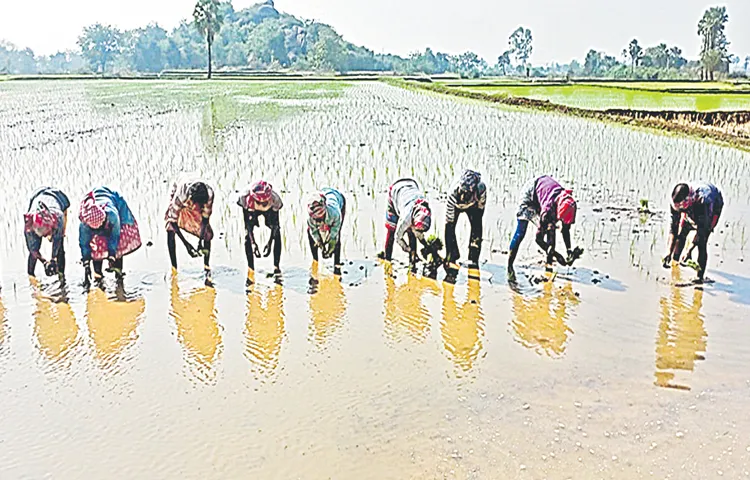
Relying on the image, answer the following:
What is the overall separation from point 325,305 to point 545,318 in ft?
5.78

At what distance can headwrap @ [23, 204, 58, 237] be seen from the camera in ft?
19.7

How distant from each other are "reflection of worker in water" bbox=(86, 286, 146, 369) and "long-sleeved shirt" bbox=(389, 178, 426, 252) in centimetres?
227

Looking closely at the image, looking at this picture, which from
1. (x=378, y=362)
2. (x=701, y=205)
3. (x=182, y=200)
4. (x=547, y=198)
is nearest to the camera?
(x=378, y=362)

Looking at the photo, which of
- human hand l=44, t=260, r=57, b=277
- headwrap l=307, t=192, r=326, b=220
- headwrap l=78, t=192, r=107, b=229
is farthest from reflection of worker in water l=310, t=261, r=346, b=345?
human hand l=44, t=260, r=57, b=277

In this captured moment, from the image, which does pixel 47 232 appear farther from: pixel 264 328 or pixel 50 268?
pixel 264 328

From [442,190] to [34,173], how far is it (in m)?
6.20

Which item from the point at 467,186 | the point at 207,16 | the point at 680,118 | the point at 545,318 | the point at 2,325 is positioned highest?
the point at 207,16

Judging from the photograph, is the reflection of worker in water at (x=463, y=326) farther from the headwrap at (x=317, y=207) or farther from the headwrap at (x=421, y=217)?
the headwrap at (x=317, y=207)

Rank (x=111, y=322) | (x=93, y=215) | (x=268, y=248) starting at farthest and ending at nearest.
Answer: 1. (x=268, y=248)
2. (x=93, y=215)
3. (x=111, y=322)

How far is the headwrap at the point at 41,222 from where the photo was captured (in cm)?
600

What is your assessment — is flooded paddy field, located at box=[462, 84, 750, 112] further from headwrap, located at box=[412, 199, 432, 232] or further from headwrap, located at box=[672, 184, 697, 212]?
→ headwrap, located at box=[412, 199, 432, 232]

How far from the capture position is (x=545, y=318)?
5602 millimetres

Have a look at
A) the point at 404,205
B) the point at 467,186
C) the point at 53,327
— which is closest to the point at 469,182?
the point at 467,186

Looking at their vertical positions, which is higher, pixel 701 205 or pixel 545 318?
pixel 701 205
